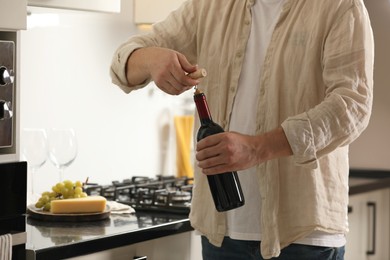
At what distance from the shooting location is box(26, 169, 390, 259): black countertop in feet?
6.47

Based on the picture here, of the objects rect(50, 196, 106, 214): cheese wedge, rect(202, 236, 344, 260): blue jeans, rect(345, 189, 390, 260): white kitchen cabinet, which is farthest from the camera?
rect(345, 189, 390, 260): white kitchen cabinet

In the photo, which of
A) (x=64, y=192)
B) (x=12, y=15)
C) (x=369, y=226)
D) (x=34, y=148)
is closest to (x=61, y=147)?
(x=34, y=148)

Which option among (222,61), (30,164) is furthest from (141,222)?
(222,61)

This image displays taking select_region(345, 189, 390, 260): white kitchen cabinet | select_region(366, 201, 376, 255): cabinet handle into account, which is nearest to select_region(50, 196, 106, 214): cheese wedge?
select_region(345, 189, 390, 260): white kitchen cabinet

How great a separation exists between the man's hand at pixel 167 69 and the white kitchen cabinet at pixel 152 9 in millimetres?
1239

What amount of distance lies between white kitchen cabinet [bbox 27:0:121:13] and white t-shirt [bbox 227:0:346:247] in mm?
751

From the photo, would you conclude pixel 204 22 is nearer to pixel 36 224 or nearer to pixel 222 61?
pixel 222 61

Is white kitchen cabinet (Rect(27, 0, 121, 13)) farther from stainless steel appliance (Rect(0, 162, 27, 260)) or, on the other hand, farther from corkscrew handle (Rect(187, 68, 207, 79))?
corkscrew handle (Rect(187, 68, 207, 79))

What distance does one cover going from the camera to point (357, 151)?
12.7 feet

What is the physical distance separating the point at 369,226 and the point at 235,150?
1930 mm

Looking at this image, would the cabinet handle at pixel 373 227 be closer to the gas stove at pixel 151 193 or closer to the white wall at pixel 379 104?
the white wall at pixel 379 104

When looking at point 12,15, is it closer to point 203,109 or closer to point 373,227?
point 203,109

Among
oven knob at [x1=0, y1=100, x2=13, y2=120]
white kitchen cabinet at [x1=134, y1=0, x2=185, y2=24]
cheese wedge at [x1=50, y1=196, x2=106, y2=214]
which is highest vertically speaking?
white kitchen cabinet at [x1=134, y1=0, x2=185, y2=24]

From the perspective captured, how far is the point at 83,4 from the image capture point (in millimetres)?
2537
